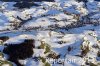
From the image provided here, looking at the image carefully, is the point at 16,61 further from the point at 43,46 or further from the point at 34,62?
the point at 43,46

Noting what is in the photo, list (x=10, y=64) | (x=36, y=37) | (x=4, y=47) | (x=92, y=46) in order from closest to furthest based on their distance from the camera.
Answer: (x=10, y=64) < (x=4, y=47) < (x=36, y=37) < (x=92, y=46)

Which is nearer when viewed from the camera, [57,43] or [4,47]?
[4,47]

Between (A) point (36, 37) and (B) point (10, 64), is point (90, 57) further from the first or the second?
(B) point (10, 64)

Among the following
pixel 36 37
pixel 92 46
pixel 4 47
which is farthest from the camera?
pixel 92 46

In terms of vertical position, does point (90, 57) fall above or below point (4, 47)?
below

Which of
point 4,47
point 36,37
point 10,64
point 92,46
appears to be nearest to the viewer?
point 10,64

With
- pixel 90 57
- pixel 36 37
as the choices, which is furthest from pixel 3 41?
pixel 90 57

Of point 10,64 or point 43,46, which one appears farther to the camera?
point 43,46

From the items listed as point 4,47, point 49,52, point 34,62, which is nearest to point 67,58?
point 49,52
